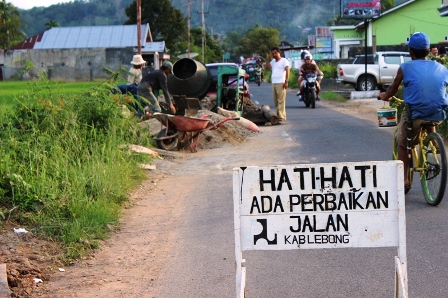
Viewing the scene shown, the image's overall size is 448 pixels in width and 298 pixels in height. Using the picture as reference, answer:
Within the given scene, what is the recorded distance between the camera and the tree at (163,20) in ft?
261

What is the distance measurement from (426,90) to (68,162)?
4436 mm

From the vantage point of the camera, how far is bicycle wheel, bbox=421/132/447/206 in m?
7.82

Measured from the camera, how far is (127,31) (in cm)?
7775

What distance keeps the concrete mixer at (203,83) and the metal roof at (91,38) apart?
178 ft

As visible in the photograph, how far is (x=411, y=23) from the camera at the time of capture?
185 feet

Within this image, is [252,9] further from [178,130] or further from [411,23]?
[178,130]

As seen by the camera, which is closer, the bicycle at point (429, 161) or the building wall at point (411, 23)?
the bicycle at point (429, 161)

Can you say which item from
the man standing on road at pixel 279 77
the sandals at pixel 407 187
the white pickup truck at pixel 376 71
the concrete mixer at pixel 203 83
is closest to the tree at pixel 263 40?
the white pickup truck at pixel 376 71

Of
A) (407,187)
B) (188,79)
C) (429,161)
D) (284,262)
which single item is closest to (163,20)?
(188,79)

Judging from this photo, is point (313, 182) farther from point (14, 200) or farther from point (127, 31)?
point (127, 31)

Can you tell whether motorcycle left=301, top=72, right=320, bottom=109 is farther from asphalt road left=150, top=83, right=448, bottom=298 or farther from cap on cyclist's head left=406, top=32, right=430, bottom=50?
cap on cyclist's head left=406, top=32, right=430, bottom=50

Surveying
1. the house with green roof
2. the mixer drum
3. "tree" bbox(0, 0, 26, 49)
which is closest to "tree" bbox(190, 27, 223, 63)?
"tree" bbox(0, 0, 26, 49)

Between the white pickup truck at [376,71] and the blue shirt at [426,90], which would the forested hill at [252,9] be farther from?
the blue shirt at [426,90]

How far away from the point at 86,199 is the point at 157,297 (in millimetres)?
2731
